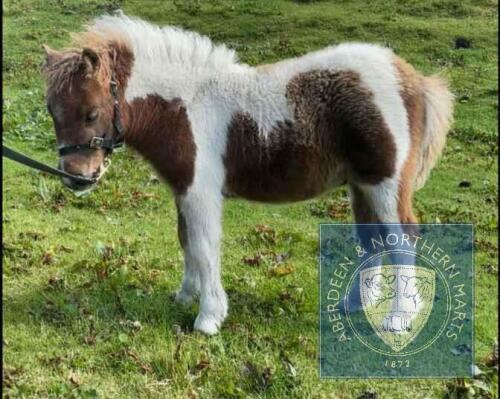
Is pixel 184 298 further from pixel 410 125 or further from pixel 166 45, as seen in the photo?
pixel 410 125

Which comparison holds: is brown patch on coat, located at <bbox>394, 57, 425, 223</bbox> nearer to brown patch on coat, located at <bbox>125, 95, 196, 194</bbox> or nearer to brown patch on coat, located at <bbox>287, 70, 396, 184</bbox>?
brown patch on coat, located at <bbox>287, 70, 396, 184</bbox>

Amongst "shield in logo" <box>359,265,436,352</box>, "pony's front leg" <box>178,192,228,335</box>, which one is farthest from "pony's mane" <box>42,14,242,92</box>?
"shield in logo" <box>359,265,436,352</box>

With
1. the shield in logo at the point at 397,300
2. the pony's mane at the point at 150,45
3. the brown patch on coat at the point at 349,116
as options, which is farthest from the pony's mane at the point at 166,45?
the shield in logo at the point at 397,300

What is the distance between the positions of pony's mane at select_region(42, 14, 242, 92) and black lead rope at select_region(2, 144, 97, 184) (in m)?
0.70

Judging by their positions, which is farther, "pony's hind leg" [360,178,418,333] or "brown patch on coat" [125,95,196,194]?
"pony's hind leg" [360,178,418,333]

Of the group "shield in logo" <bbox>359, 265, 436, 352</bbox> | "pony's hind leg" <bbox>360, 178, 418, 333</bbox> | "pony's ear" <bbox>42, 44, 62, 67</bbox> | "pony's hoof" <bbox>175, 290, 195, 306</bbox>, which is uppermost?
"pony's ear" <bbox>42, 44, 62, 67</bbox>

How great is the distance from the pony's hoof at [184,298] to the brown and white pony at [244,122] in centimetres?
38

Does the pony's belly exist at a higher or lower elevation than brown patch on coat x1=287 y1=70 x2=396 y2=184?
lower

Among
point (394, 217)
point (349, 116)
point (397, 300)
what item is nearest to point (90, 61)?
point (349, 116)

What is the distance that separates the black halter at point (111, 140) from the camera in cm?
496

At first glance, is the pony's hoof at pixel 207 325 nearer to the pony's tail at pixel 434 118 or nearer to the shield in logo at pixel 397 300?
the shield in logo at pixel 397 300

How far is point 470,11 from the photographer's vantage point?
1761cm

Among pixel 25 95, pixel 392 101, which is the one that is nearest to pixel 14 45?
pixel 25 95

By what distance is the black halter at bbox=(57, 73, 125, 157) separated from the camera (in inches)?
195
